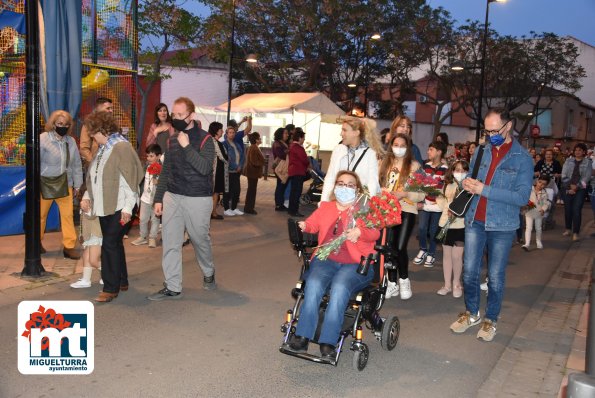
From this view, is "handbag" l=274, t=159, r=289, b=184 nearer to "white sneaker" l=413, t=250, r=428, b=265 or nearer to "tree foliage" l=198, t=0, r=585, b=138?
"white sneaker" l=413, t=250, r=428, b=265

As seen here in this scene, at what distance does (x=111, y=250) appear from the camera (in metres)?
6.41

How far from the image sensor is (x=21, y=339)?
5.03 m

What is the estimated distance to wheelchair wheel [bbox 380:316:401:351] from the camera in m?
5.29

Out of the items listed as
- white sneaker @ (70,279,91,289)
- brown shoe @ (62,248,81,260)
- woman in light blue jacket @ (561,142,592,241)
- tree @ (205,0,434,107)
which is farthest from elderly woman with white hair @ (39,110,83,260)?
tree @ (205,0,434,107)

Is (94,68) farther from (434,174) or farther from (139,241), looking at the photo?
(434,174)

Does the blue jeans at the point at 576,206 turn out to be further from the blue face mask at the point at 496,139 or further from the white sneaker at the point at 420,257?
the blue face mask at the point at 496,139

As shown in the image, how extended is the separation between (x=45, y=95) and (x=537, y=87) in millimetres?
40347

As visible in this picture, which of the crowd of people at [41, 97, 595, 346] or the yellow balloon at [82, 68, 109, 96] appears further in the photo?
the yellow balloon at [82, 68, 109, 96]

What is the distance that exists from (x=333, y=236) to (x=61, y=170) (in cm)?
457

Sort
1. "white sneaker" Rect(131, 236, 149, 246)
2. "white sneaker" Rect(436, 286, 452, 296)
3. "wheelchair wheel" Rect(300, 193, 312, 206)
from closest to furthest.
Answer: "white sneaker" Rect(436, 286, 452, 296)
"white sneaker" Rect(131, 236, 149, 246)
"wheelchair wheel" Rect(300, 193, 312, 206)

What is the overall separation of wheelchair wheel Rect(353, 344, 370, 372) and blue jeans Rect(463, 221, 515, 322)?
1.55m

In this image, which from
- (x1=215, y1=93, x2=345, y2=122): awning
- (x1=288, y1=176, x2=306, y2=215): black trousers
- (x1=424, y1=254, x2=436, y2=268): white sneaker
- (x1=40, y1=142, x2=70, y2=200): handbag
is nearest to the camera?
(x1=40, y1=142, x2=70, y2=200): handbag

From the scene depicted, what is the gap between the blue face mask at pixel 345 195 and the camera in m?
5.39

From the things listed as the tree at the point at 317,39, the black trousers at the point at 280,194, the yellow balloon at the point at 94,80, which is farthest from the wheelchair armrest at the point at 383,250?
the tree at the point at 317,39
